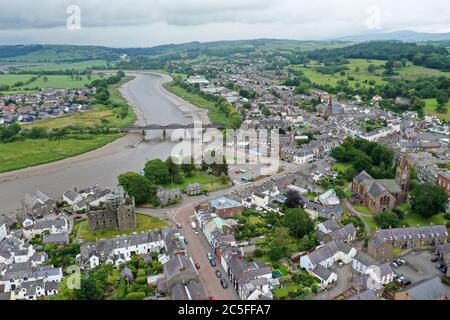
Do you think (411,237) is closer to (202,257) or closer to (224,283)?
(224,283)

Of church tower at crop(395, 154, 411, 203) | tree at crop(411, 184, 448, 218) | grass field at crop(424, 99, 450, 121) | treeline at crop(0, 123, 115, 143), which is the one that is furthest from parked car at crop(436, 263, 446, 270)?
treeline at crop(0, 123, 115, 143)

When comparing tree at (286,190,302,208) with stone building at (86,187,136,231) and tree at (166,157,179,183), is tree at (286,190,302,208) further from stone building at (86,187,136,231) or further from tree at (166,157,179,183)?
tree at (166,157,179,183)

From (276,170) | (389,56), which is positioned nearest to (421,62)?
(389,56)

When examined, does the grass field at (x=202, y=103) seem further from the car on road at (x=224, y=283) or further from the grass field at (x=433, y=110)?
the car on road at (x=224, y=283)

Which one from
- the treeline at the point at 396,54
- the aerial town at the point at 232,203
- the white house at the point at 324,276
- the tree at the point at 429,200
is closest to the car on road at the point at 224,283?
the aerial town at the point at 232,203
